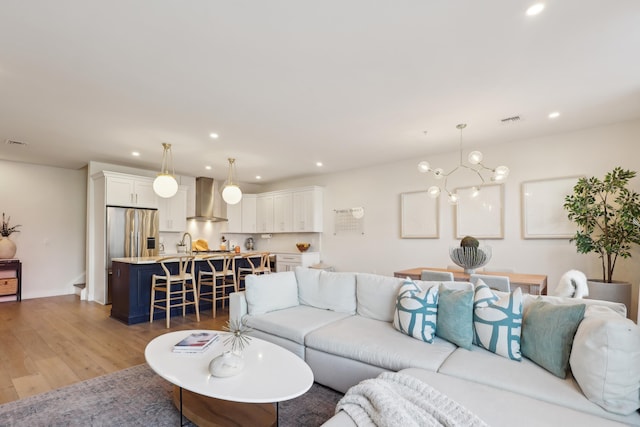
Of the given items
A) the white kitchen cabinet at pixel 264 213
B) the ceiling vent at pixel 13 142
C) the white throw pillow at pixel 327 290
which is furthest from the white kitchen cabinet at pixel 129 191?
the white throw pillow at pixel 327 290

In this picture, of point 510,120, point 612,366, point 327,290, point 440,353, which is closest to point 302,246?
point 327,290

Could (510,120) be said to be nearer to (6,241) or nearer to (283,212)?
(283,212)

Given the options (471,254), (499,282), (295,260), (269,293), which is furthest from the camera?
(295,260)

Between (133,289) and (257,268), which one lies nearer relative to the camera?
(133,289)

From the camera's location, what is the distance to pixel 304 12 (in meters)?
2.09

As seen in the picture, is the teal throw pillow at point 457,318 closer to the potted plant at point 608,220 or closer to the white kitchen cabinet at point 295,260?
the potted plant at point 608,220

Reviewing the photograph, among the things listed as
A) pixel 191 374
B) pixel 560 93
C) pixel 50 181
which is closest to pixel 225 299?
pixel 191 374

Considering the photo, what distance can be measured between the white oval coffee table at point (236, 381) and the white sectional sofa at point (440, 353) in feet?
1.30

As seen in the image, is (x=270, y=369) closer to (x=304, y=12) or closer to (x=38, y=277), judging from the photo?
(x=304, y=12)

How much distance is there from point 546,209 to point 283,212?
5.23m

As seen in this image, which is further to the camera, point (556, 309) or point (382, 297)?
point (382, 297)

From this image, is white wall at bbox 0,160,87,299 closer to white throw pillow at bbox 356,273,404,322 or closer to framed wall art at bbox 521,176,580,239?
white throw pillow at bbox 356,273,404,322

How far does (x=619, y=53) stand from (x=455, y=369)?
2788mm

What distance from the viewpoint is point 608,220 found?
12.8 feet
